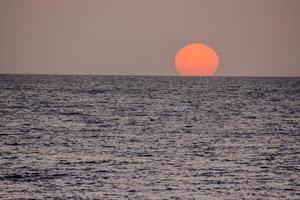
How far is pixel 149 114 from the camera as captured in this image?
60.1 meters

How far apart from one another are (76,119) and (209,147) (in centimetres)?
2011

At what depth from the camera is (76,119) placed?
54156 millimetres

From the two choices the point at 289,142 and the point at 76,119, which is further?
the point at 76,119

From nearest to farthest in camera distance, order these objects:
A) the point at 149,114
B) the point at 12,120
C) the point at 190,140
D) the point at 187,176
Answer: the point at 187,176, the point at 190,140, the point at 12,120, the point at 149,114

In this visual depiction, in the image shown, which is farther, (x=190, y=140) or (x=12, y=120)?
(x=12, y=120)

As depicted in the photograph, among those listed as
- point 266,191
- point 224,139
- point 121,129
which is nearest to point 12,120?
point 121,129

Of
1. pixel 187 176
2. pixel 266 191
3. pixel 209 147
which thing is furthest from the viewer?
pixel 209 147

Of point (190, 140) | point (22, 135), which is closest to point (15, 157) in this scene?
point (22, 135)

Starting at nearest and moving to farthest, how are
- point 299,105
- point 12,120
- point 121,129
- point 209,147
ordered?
1. point 209,147
2. point 121,129
3. point 12,120
4. point 299,105

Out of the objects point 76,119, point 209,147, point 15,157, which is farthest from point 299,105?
point 15,157

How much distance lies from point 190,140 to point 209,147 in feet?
11.4

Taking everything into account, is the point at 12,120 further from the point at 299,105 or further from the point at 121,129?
the point at 299,105

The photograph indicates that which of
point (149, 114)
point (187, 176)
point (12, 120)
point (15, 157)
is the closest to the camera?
point (187, 176)

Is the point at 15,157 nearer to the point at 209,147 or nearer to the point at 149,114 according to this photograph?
the point at 209,147
